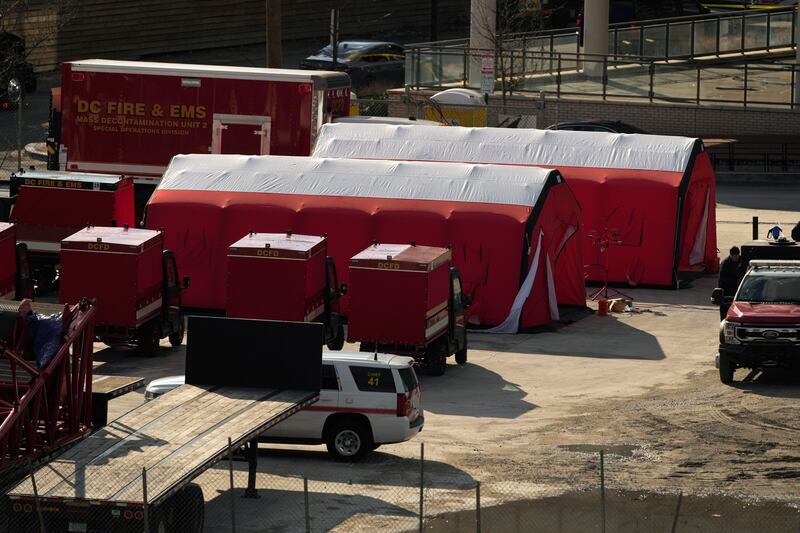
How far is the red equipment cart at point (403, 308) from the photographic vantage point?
87.5ft

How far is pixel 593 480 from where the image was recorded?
20.3 metres

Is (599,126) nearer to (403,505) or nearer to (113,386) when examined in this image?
(113,386)

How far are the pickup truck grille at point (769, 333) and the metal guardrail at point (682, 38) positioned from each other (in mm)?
28874

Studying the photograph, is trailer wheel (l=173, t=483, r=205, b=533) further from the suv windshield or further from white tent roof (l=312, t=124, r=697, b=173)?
white tent roof (l=312, t=124, r=697, b=173)

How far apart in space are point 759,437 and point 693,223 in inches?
588

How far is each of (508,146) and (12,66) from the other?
64.5 feet

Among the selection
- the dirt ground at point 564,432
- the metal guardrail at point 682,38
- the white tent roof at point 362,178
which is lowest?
the dirt ground at point 564,432

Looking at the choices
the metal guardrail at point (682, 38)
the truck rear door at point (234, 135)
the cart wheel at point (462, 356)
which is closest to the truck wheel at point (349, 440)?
the cart wheel at point (462, 356)

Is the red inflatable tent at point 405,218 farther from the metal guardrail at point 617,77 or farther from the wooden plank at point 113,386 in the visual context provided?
the metal guardrail at point 617,77

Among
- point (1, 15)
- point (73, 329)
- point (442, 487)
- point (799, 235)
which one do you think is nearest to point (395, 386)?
point (442, 487)

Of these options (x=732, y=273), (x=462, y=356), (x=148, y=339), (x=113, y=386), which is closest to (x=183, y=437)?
(x=113, y=386)

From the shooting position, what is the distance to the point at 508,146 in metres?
37.3

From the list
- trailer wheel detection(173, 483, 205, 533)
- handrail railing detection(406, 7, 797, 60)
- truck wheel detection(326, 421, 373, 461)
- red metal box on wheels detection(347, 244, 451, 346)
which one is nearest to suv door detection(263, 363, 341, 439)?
truck wheel detection(326, 421, 373, 461)

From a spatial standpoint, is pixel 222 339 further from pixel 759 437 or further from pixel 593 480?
pixel 759 437
